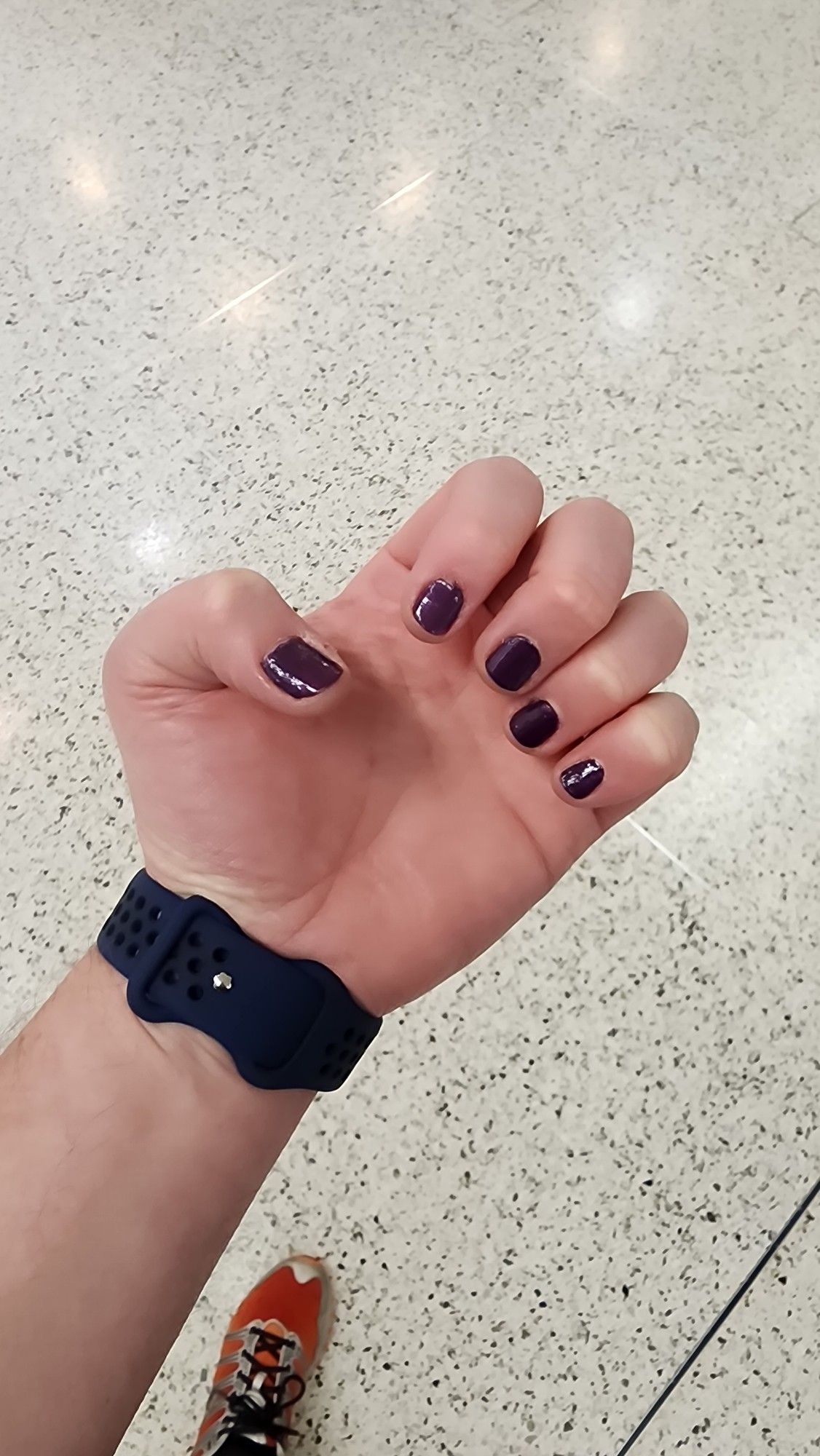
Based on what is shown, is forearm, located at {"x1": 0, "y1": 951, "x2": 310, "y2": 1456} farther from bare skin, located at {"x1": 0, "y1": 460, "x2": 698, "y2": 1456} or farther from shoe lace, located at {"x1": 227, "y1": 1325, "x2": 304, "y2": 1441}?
shoe lace, located at {"x1": 227, "y1": 1325, "x2": 304, "y2": 1441}

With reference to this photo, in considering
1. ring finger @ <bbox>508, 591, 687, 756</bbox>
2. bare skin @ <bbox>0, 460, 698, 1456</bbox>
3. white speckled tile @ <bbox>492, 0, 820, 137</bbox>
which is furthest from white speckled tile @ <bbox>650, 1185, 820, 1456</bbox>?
white speckled tile @ <bbox>492, 0, 820, 137</bbox>

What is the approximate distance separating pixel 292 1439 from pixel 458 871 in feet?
2.07

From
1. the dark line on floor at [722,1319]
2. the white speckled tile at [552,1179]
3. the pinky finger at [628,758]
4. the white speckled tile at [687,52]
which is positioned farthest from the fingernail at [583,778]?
the white speckled tile at [687,52]

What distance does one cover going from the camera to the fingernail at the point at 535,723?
0.55m

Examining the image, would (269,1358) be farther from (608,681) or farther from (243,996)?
(608,681)

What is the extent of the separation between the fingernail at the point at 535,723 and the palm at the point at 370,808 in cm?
4

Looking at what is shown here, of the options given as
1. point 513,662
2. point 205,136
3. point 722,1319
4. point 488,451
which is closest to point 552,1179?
point 722,1319

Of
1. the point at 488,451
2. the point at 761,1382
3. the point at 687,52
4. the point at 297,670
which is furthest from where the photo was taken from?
the point at 687,52

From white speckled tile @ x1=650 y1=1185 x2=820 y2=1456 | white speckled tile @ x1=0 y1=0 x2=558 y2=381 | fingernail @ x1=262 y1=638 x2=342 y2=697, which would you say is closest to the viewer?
fingernail @ x1=262 y1=638 x2=342 y2=697

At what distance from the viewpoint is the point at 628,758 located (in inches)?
21.3

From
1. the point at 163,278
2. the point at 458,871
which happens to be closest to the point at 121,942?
the point at 458,871

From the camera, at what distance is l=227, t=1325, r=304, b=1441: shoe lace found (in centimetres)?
84

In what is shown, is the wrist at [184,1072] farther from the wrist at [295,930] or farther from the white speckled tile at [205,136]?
the white speckled tile at [205,136]

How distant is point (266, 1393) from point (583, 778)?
66 cm
